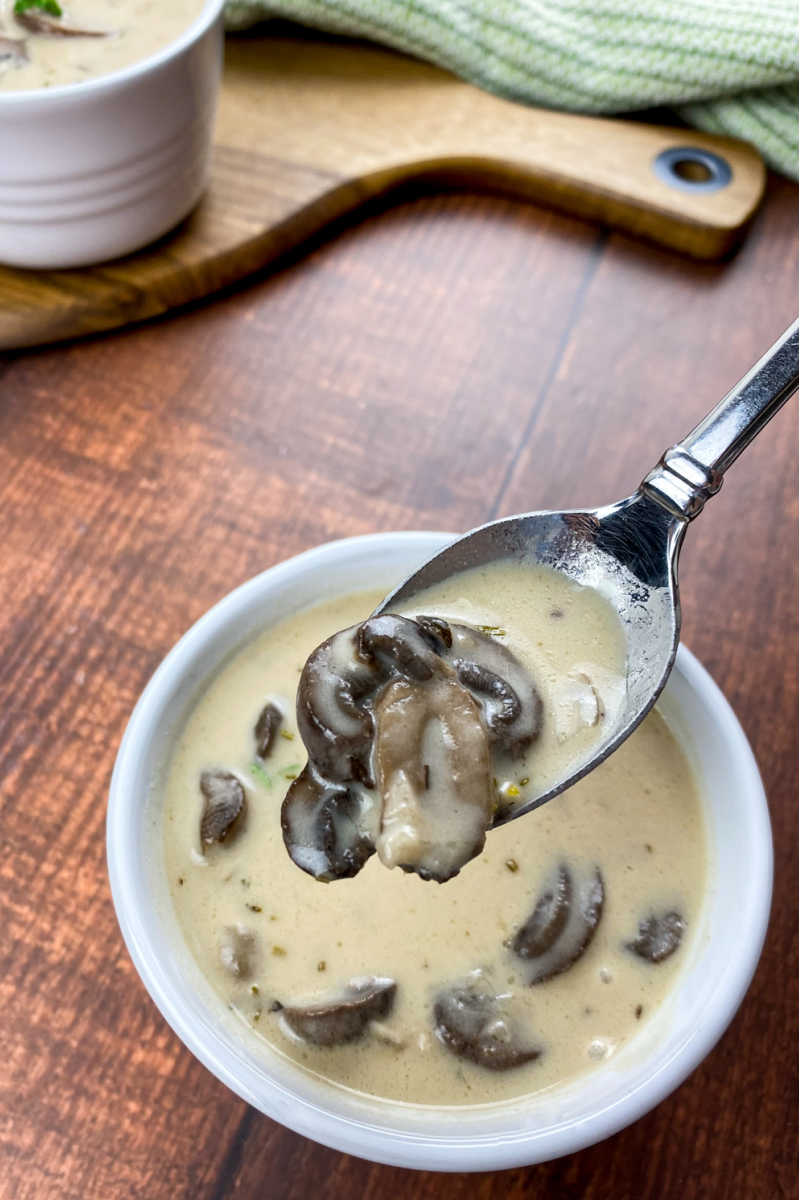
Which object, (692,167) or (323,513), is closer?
(323,513)

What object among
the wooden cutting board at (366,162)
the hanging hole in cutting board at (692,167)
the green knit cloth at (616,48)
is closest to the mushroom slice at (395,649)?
the wooden cutting board at (366,162)

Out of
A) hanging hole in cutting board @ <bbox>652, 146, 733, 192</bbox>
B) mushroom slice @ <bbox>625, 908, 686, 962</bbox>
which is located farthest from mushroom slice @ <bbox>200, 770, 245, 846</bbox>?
hanging hole in cutting board @ <bbox>652, 146, 733, 192</bbox>

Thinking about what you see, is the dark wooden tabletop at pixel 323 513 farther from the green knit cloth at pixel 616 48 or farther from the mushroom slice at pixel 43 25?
the mushroom slice at pixel 43 25

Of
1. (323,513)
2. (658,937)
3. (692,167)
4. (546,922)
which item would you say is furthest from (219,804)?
(692,167)

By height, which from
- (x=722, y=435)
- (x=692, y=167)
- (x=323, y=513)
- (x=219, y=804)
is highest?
(x=722, y=435)

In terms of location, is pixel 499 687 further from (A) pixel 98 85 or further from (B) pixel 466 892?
Answer: (A) pixel 98 85

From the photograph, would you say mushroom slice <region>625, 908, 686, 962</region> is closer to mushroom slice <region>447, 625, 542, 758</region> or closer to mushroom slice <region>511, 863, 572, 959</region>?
mushroom slice <region>511, 863, 572, 959</region>

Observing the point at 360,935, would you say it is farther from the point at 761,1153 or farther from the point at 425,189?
the point at 425,189
